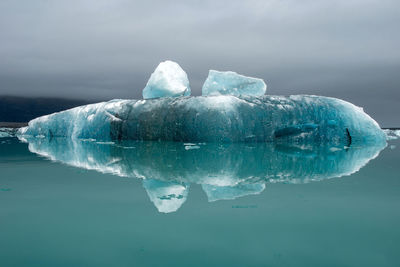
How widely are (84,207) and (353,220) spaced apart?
4.71 feet

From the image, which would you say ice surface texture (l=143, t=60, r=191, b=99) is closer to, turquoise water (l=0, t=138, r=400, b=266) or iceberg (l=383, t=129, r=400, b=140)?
turquoise water (l=0, t=138, r=400, b=266)

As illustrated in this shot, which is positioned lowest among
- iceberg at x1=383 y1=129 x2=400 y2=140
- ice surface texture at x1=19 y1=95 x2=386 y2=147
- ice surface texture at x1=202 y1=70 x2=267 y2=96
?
iceberg at x1=383 y1=129 x2=400 y2=140

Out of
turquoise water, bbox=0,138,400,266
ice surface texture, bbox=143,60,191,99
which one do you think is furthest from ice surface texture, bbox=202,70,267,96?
turquoise water, bbox=0,138,400,266

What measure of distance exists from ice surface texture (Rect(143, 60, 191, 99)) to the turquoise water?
7401 millimetres

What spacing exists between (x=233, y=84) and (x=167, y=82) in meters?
2.24

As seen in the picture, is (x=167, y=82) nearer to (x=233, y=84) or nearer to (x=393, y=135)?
(x=233, y=84)

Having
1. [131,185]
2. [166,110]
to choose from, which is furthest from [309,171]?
[166,110]

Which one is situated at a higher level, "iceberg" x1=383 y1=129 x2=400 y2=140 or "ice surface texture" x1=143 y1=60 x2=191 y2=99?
"ice surface texture" x1=143 y1=60 x2=191 y2=99

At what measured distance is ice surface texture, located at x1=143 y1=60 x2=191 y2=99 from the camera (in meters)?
9.64

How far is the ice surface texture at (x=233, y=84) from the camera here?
9.31m

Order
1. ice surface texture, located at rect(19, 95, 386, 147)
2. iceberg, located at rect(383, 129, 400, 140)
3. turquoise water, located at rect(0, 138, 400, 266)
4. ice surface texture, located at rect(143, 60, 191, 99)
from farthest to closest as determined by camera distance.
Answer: iceberg, located at rect(383, 129, 400, 140), ice surface texture, located at rect(143, 60, 191, 99), ice surface texture, located at rect(19, 95, 386, 147), turquoise water, located at rect(0, 138, 400, 266)

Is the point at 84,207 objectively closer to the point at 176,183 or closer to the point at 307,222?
the point at 176,183

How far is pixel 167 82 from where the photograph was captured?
31.6ft

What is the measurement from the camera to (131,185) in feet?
7.06
